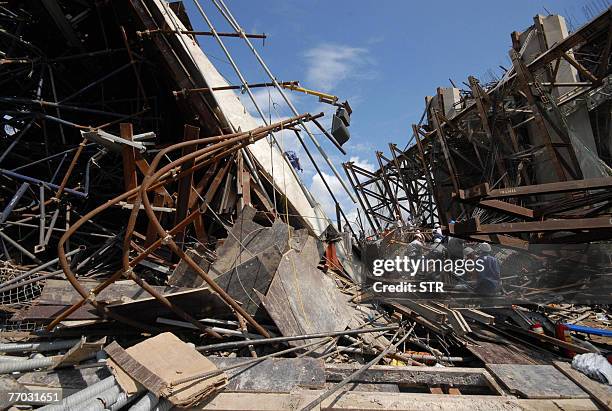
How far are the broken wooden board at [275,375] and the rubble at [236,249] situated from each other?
0.02m

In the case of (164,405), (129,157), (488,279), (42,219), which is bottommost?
(164,405)

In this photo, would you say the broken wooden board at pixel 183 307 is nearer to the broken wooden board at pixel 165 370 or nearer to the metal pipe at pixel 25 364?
Result: the broken wooden board at pixel 165 370

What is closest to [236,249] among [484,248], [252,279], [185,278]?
[185,278]

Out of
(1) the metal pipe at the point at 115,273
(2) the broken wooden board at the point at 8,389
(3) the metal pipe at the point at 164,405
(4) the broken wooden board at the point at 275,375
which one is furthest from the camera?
(1) the metal pipe at the point at 115,273

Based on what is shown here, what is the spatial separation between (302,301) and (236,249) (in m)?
1.95

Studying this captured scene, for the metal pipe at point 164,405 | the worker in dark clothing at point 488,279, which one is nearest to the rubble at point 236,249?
the metal pipe at point 164,405

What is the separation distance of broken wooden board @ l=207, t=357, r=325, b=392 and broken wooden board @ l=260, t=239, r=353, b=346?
16.8 inches

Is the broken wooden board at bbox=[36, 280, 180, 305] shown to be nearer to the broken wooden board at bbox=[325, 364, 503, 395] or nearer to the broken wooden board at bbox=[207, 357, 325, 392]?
the broken wooden board at bbox=[207, 357, 325, 392]

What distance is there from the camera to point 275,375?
3475 millimetres

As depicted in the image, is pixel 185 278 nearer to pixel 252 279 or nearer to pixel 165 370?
pixel 252 279

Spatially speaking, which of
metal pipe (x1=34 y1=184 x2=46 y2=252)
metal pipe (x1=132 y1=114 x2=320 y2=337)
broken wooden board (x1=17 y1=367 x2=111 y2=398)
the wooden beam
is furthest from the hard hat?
metal pipe (x1=34 y1=184 x2=46 y2=252)

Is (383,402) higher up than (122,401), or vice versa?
(122,401)

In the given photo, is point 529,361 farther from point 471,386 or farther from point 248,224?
point 248,224

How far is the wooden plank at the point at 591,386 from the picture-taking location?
3037 mm
